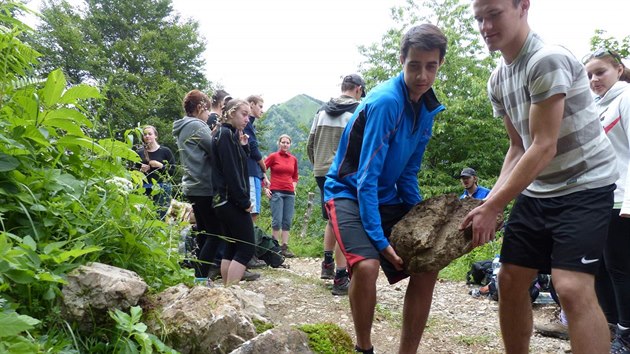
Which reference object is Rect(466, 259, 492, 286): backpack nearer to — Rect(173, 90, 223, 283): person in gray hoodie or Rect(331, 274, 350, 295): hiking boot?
Rect(331, 274, 350, 295): hiking boot

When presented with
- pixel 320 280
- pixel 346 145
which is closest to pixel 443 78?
pixel 320 280

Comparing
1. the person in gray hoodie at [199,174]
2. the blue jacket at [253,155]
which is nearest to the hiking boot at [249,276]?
the person in gray hoodie at [199,174]

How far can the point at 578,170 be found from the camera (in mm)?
2445

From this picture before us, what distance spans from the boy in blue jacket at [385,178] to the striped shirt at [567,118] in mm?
592

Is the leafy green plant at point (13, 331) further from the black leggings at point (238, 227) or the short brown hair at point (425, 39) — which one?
the black leggings at point (238, 227)

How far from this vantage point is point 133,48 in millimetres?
27766

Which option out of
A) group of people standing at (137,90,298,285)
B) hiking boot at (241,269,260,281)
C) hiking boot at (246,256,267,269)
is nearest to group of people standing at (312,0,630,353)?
group of people standing at (137,90,298,285)

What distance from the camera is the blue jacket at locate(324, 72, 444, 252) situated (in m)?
2.81

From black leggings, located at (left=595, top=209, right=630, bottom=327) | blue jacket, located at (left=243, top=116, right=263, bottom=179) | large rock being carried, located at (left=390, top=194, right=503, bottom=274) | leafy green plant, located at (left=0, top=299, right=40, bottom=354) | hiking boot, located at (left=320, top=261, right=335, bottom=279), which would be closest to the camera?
leafy green plant, located at (left=0, top=299, right=40, bottom=354)

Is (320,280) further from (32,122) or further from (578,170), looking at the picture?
(32,122)

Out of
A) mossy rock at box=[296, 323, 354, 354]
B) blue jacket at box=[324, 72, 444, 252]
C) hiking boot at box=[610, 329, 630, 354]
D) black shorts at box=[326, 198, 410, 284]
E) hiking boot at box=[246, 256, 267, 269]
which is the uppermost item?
blue jacket at box=[324, 72, 444, 252]

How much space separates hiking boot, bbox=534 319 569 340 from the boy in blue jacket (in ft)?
6.67

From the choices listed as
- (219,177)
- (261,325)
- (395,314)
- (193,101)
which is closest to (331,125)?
(193,101)

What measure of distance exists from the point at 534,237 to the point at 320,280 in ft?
12.2
